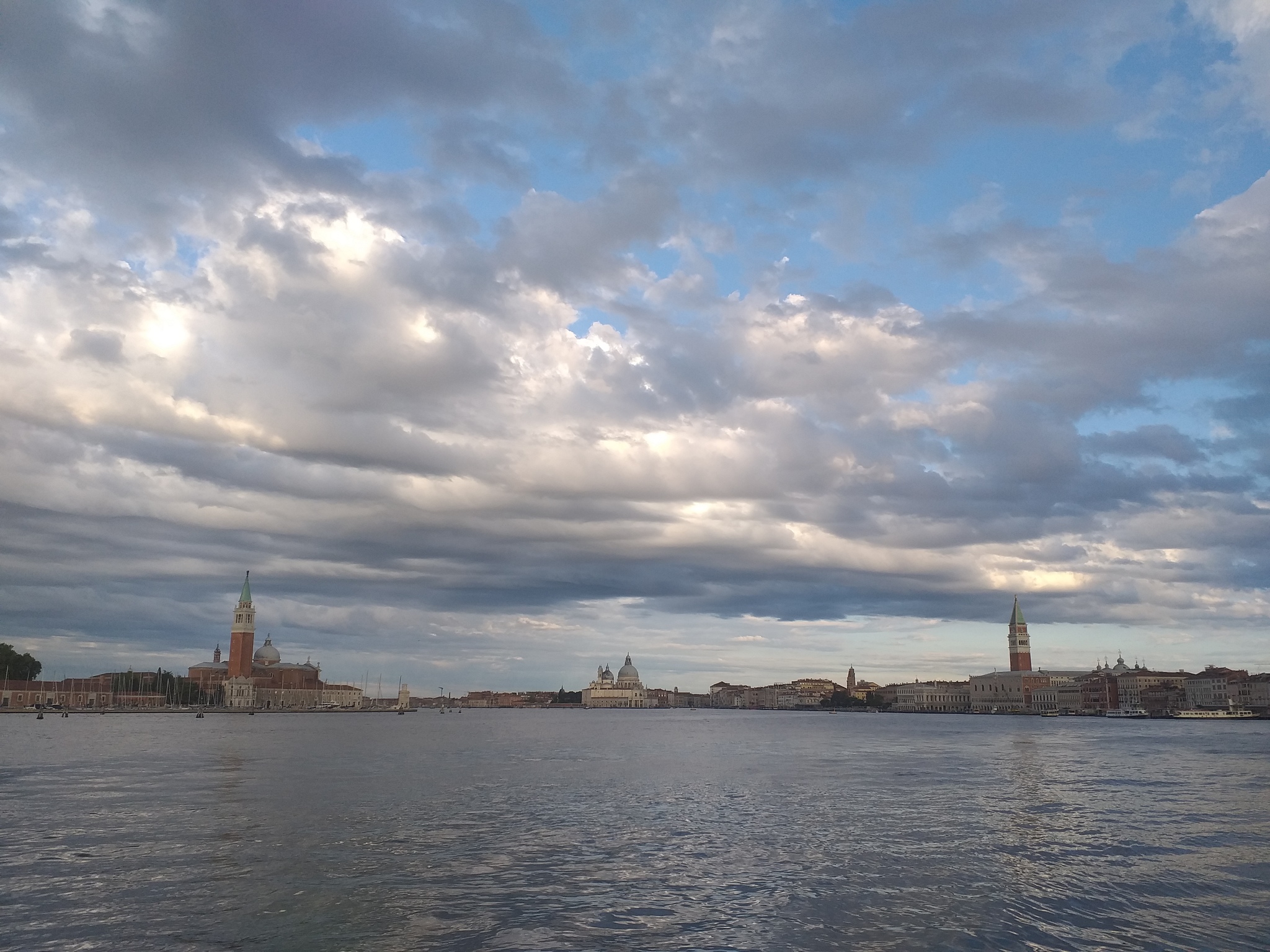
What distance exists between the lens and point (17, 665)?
563 ft

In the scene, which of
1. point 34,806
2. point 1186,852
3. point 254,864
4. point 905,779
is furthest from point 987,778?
point 34,806

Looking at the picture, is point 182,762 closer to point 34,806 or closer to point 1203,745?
point 34,806

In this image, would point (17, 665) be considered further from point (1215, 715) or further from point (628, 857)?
point (1215, 715)

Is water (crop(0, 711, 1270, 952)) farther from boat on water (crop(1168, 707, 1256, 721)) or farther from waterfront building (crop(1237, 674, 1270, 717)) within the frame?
waterfront building (crop(1237, 674, 1270, 717))

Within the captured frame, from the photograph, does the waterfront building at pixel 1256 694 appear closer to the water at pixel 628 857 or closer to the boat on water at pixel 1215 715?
the boat on water at pixel 1215 715

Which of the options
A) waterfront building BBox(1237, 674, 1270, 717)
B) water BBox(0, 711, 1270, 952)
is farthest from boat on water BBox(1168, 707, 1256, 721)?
water BBox(0, 711, 1270, 952)

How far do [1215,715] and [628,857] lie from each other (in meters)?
195

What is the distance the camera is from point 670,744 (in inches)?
3184

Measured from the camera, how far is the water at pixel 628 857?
17.5 m

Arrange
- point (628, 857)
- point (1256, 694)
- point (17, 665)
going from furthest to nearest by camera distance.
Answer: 1. point (1256, 694)
2. point (17, 665)
3. point (628, 857)

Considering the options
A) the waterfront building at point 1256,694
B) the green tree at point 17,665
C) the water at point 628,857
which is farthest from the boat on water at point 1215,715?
the green tree at point 17,665

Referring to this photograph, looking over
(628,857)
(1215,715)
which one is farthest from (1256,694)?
(628,857)

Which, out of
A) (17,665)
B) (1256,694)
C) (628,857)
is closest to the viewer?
(628,857)

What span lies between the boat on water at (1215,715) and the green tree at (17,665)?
→ 204667 millimetres
